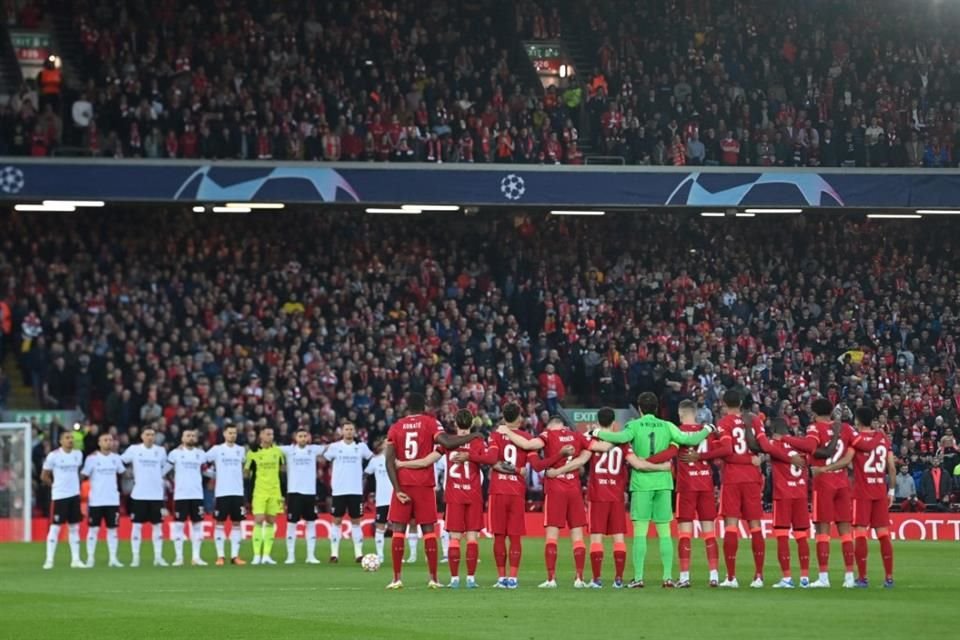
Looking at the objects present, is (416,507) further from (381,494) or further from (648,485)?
(381,494)

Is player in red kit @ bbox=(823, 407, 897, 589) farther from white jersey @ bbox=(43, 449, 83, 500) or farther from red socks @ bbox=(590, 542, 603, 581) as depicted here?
white jersey @ bbox=(43, 449, 83, 500)

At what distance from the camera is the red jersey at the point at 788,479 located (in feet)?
74.4

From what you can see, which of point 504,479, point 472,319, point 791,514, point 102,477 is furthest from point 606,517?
point 472,319

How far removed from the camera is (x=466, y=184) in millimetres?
43406

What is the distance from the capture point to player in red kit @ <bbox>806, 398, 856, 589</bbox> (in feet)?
73.8

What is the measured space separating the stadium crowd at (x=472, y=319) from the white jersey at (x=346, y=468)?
702 cm

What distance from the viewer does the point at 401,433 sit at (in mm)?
22562

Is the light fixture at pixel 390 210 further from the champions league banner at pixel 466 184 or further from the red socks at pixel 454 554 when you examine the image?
the red socks at pixel 454 554

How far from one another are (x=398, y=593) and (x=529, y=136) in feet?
78.4

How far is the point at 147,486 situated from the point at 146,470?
0.87 feet

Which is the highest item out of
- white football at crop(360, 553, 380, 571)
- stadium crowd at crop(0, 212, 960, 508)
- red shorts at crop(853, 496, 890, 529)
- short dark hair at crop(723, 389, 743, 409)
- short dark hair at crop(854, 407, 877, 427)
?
stadium crowd at crop(0, 212, 960, 508)

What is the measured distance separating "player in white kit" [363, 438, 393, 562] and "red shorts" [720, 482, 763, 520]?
8.35 meters

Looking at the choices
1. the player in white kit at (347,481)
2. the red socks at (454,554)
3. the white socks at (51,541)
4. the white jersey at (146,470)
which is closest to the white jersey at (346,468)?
the player in white kit at (347,481)

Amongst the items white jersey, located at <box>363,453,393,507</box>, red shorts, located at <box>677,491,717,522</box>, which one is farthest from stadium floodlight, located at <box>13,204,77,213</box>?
red shorts, located at <box>677,491,717,522</box>
